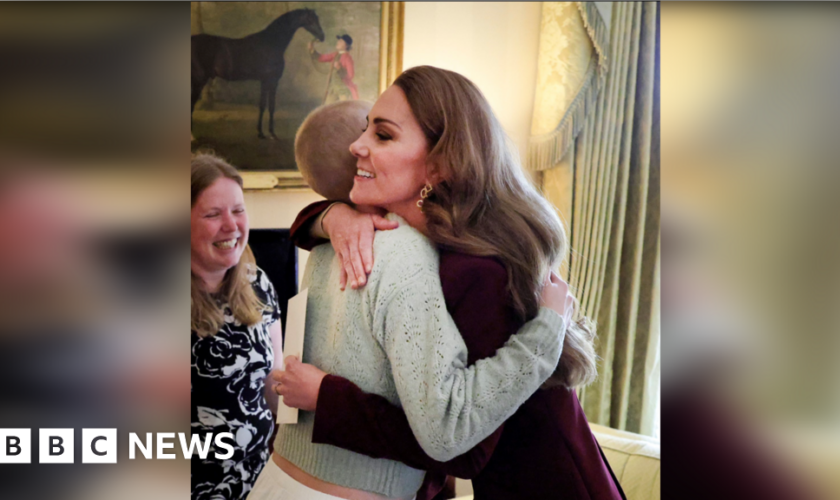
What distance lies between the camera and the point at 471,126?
1.35 metres

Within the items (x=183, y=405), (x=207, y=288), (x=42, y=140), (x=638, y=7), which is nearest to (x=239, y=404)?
(x=183, y=405)

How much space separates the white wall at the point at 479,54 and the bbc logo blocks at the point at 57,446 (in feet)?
1.95

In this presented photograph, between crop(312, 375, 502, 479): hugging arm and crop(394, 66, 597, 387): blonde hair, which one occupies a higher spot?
crop(394, 66, 597, 387): blonde hair

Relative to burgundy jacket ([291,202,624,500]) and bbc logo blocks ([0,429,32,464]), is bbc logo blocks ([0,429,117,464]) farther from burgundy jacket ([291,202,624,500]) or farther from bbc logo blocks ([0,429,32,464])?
burgundy jacket ([291,202,624,500])

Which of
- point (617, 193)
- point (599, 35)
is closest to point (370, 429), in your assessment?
point (617, 193)

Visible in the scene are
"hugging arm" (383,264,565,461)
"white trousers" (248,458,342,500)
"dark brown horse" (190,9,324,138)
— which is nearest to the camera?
"hugging arm" (383,264,565,461)

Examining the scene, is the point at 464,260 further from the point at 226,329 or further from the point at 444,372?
the point at 226,329

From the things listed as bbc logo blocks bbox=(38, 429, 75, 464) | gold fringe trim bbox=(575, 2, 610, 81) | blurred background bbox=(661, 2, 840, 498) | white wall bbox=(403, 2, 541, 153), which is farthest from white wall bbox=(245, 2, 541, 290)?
bbc logo blocks bbox=(38, 429, 75, 464)

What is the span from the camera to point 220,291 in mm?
1444

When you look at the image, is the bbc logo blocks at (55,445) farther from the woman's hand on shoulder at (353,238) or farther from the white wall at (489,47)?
the white wall at (489,47)

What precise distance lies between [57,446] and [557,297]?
1.13m

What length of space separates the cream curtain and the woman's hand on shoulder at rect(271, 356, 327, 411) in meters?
A: 0.58

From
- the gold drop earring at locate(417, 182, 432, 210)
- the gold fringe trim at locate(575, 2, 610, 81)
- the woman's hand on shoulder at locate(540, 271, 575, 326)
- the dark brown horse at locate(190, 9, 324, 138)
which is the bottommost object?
the woman's hand on shoulder at locate(540, 271, 575, 326)

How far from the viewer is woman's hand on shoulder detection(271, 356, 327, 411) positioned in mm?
1344
